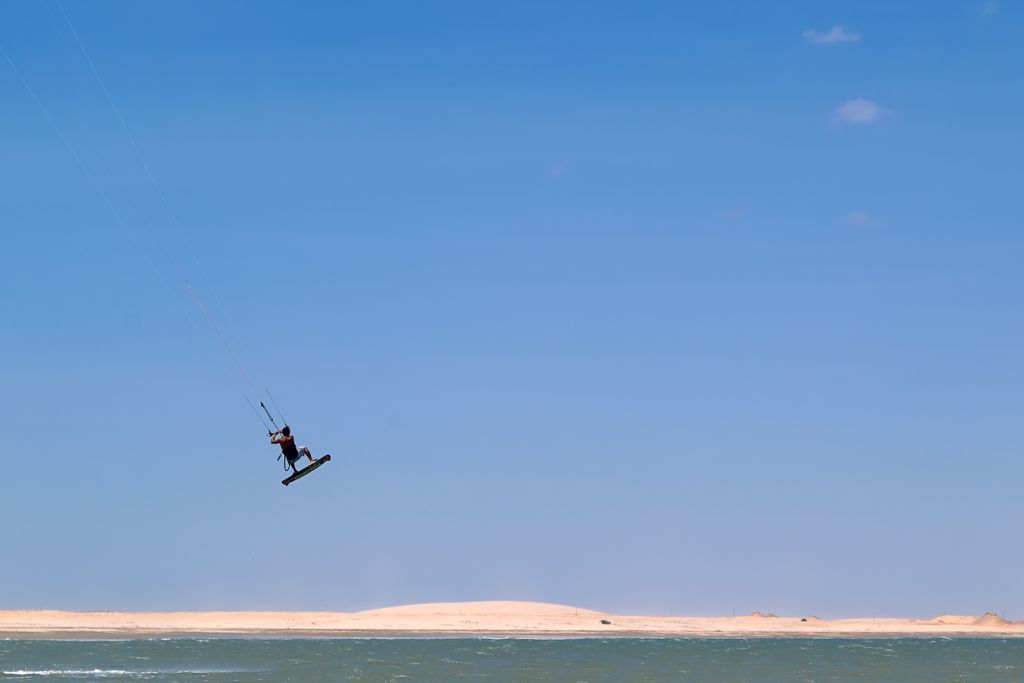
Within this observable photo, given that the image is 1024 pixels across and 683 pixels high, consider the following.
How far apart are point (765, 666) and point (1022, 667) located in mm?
15986

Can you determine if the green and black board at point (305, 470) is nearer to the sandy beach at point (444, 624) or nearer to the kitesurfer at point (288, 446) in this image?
the kitesurfer at point (288, 446)

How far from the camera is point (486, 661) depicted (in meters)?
75.9

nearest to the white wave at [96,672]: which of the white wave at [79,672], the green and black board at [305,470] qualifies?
the white wave at [79,672]

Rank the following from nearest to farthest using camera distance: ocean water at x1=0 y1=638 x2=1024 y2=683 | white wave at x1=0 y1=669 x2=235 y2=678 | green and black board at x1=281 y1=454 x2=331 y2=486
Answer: green and black board at x1=281 y1=454 x2=331 y2=486, white wave at x1=0 y1=669 x2=235 y2=678, ocean water at x1=0 y1=638 x2=1024 y2=683

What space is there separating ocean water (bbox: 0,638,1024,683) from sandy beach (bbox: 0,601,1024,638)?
16.3m

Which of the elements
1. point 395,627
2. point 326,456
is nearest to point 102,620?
point 395,627

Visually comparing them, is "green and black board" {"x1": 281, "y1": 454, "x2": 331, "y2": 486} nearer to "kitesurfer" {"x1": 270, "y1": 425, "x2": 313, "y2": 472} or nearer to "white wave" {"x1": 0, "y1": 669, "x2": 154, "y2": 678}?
"kitesurfer" {"x1": 270, "y1": 425, "x2": 313, "y2": 472}

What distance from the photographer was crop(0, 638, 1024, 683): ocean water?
6412cm

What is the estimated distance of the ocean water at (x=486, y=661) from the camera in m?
64.1

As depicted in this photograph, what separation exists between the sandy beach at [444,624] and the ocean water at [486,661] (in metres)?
16.3

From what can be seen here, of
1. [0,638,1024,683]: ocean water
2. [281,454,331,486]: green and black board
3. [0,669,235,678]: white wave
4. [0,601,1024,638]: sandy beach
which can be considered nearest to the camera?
[281,454,331,486]: green and black board

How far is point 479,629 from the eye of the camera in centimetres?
13350

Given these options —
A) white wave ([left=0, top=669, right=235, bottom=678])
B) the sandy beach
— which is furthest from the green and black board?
the sandy beach

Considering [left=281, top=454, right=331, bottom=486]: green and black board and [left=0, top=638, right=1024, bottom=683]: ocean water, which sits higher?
[left=281, top=454, right=331, bottom=486]: green and black board
